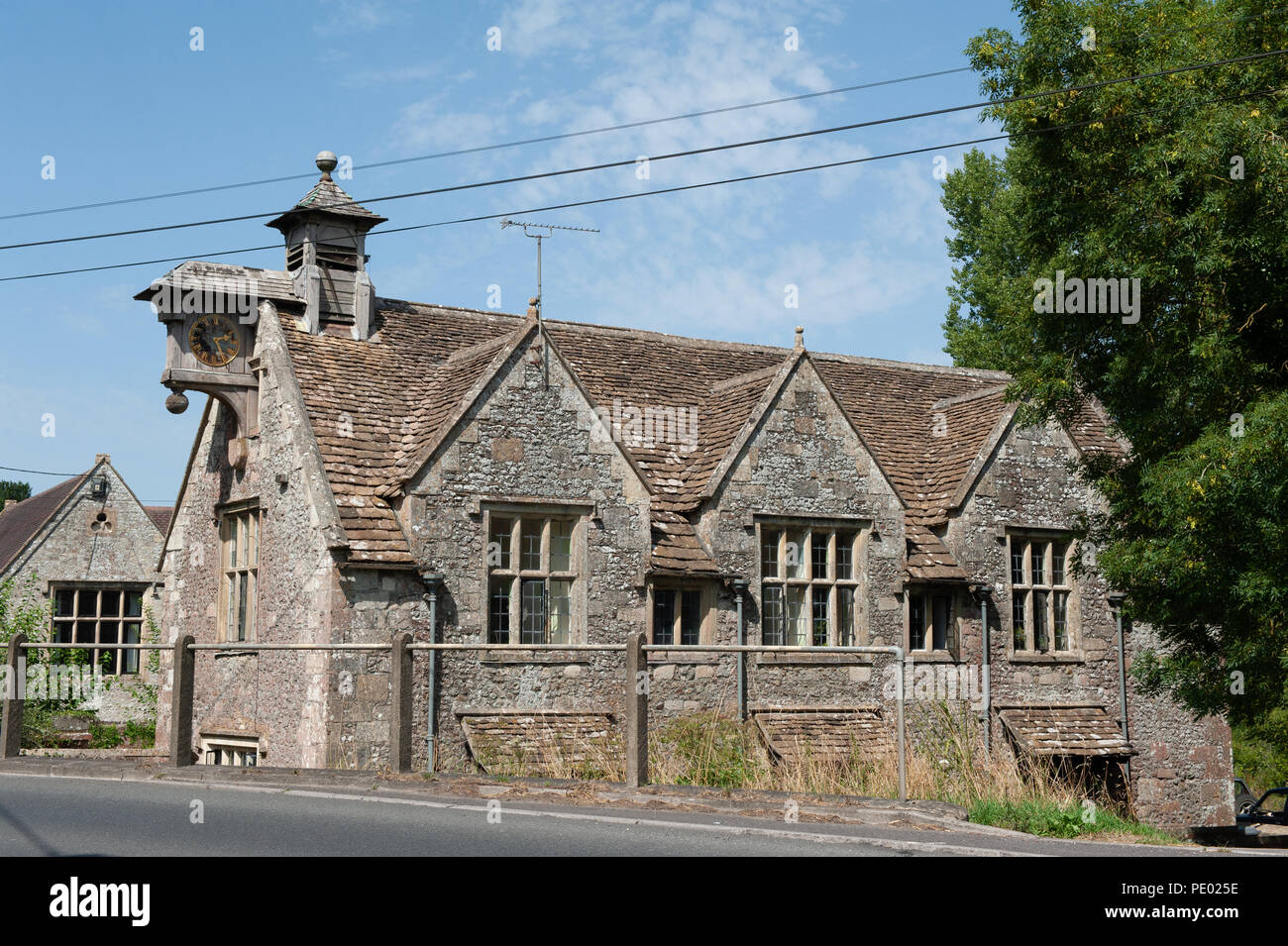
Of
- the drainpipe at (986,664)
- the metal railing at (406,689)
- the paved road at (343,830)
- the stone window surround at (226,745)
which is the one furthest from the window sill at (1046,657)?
the stone window surround at (226,745)

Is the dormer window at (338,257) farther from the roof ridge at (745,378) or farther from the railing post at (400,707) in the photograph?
the railing post at (400,707)

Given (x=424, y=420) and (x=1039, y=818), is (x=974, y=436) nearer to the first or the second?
(x=424, y=420)

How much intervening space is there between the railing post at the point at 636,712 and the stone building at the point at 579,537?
12.4 ft

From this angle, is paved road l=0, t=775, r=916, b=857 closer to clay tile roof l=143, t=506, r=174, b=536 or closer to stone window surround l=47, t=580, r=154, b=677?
stone window surround l=47, t=580, r=154, b=677

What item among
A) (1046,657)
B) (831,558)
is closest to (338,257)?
(831,558)

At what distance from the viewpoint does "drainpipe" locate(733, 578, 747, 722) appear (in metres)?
19.4

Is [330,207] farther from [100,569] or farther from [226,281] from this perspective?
[100,569]

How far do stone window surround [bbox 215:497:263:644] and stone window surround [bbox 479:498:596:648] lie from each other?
365 cm

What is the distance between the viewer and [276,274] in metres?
21.5

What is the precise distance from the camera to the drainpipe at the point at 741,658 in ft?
63.8

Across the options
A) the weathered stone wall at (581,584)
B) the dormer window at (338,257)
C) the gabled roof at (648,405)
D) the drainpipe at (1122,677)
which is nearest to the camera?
the weathered stone wall at (581,584)

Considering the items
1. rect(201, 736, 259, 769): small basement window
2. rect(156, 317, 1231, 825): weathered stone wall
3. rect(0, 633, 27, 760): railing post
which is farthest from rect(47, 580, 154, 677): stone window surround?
rect(0, 633, 27, 760): railing post

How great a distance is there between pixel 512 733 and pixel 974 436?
404 inches
